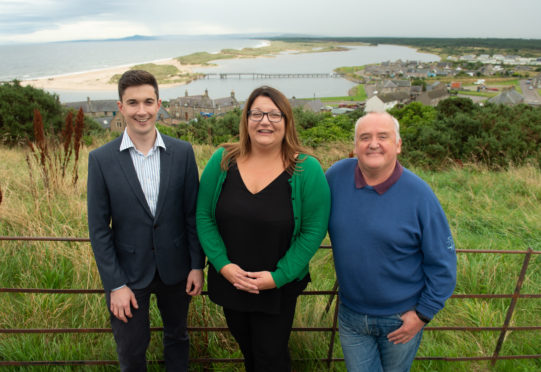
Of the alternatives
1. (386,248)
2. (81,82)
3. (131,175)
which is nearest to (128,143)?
(131,175)

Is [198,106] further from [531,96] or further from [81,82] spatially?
[531,96]

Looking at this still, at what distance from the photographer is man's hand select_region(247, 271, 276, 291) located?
1852 mm

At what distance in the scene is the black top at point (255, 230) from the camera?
6.00 feet

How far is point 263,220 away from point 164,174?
2.02 ft

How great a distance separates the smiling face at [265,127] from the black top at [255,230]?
19 centimetres

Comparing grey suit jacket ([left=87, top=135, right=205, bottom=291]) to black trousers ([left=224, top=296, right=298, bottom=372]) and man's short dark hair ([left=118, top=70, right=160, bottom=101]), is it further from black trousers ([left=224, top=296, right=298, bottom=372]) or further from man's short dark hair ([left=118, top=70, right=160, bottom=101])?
black trousers ([left=224, top=296, right=298, bottom=372])

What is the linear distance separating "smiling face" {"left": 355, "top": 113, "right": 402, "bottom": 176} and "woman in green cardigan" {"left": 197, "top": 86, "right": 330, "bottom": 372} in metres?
0.24

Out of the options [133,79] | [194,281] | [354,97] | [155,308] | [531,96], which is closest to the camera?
[133,79]

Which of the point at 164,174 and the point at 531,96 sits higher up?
the point at 164,174

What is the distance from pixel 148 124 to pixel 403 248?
57.1 inches

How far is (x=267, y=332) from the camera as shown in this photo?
1967mm

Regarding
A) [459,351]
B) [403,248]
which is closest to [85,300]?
[403,248]

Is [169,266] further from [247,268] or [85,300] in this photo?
[85,300]

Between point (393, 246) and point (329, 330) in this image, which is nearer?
point (393, 246)
